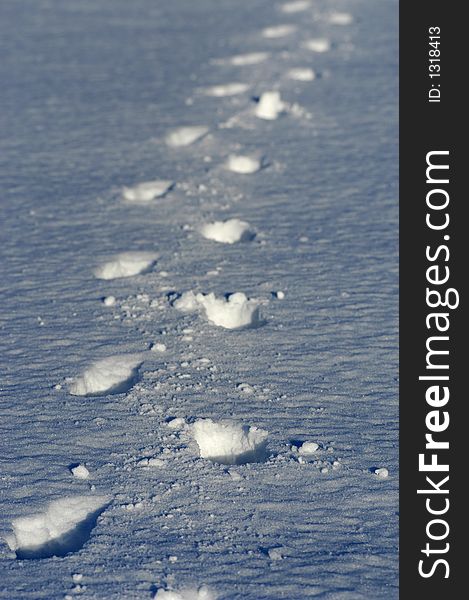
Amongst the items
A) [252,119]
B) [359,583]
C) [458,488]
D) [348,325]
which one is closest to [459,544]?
[458,488]

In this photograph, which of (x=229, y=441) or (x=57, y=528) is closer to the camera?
(x=57, y=528)

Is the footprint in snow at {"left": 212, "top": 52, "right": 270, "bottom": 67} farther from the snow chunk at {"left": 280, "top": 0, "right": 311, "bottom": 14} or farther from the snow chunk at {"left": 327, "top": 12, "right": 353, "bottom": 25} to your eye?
the snow chunk at {"left": 280, "top": 0, "right": 311, "bottom": 14}

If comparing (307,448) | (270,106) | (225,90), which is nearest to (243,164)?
(270,106)

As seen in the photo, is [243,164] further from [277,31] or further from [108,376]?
[277,31]

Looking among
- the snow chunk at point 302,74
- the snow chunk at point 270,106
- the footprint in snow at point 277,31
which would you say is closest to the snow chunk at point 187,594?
the snow chunk at point 270,106

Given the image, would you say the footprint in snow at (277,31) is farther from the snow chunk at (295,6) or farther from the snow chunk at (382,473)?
the snow chunk at (382,473)

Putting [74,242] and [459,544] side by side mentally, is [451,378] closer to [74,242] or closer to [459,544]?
[459,544]
